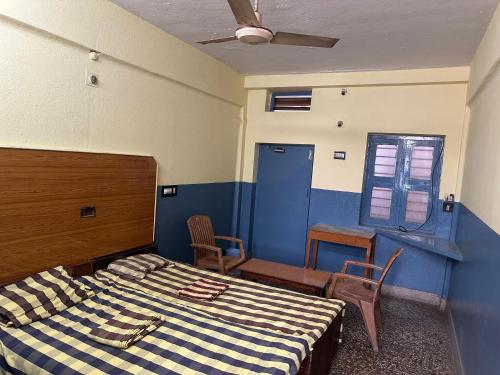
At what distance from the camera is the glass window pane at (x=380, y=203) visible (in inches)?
175

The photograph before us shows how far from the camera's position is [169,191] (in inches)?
151

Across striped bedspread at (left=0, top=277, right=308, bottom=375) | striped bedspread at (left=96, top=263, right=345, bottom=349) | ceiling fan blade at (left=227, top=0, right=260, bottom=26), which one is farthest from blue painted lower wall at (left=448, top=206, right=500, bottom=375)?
ceiling fan blade at (left=227, top=0, right=260, bottom=26)

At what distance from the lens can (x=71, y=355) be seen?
6.06 ft

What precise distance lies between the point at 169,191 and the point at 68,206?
1.26 metres

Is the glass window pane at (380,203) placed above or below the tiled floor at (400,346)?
above

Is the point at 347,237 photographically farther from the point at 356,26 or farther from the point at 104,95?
the point at 104,95

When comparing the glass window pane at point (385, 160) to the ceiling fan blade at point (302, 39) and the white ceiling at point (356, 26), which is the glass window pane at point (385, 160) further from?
the ceiling fan blade at point (302, 39)

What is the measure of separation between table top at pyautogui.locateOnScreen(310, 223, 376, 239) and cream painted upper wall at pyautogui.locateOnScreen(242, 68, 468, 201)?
0.53 metres

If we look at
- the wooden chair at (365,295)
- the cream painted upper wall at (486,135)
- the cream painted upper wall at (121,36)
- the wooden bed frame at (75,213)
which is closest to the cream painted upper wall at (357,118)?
the cream painted upper wall at (486,135)

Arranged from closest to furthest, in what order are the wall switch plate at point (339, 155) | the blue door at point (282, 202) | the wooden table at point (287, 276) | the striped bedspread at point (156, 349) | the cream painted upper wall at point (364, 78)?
the striped bedspread at point (156, 349), the wooden table at point (287, 276), the cream painted upper wall at point (364, 78), the wall switch plate at point (339, 155), the blue door at point (282, 202)

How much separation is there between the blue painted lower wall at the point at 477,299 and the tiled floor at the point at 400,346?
8.8 inches

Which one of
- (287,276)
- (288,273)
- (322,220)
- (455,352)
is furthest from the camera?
(322,220)

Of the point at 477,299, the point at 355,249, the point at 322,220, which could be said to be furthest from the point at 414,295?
the point at 477,299

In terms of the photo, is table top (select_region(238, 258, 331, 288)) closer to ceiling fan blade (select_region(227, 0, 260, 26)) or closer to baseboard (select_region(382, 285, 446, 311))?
baseboard (select_region(382, 285, 446, 311))
